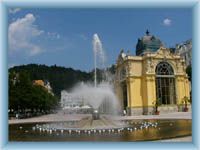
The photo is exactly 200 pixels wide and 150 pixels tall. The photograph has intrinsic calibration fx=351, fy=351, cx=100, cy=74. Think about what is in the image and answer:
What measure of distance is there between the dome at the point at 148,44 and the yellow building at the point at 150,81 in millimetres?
1386

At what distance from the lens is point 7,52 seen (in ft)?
36.8

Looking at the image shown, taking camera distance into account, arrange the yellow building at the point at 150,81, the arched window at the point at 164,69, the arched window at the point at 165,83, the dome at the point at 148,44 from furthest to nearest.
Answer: the dome at the point at 148,44 < the arched window at the point at 164,69 < the arched window at the point at 165,83 < the yellow building at the point at 150,81

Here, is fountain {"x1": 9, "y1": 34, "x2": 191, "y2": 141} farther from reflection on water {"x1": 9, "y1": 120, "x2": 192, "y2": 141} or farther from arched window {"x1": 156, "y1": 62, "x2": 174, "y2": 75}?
arched window {"x1": 156, "y1": 62, "x2": 174, "y2": 75}

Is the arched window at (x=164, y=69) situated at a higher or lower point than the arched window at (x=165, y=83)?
higher

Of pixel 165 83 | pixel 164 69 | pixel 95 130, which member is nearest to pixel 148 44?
pixel 164 69

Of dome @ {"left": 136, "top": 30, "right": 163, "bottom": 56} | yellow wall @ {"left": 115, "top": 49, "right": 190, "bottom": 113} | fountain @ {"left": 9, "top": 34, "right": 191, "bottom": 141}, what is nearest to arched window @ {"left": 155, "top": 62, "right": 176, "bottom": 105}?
yellow wall @ {"left": 115, "top": 49, "right": 190, "bottom": 113}

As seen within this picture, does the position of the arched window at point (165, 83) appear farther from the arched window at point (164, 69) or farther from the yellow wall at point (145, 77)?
→ the yellow wall at point (145, 77)

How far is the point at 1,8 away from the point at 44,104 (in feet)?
101

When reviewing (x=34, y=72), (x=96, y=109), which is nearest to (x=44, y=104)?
(x=34, y=72)

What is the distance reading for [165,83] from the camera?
3562cm

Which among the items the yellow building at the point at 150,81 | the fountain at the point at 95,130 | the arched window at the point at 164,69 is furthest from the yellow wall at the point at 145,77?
the fountain at the point at 95,130

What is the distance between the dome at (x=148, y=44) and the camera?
37.4m

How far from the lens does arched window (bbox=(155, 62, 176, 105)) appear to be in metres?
34.8
